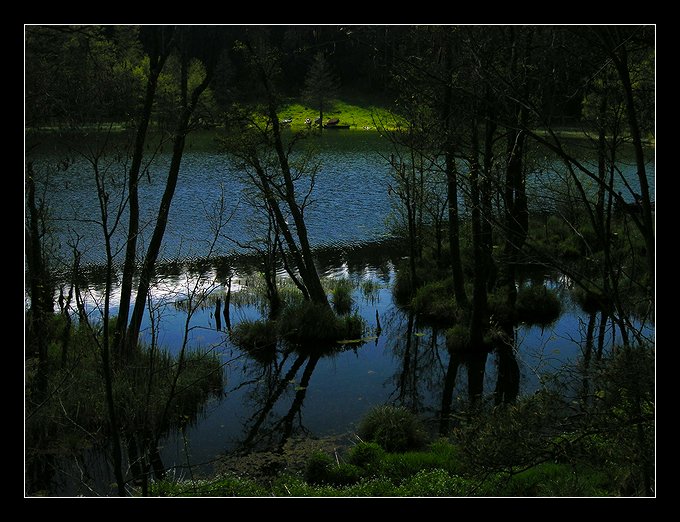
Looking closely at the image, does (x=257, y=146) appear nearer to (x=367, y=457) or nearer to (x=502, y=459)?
(x=367, y=457)

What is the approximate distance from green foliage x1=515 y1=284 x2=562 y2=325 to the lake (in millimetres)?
305

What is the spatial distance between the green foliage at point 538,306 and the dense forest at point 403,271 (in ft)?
0.18

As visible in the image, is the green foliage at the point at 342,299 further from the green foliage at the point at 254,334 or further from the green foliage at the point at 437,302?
the green foliage at the point at 254,334

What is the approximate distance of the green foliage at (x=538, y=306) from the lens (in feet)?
55.8

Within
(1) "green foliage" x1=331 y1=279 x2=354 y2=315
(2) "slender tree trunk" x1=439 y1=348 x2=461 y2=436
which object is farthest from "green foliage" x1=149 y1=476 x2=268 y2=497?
(1) "green foliage" x1=331 y1=279 x2=354 y2=315

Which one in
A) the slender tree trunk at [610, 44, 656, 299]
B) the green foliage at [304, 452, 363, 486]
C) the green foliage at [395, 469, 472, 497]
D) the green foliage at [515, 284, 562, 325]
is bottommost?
the green foliage at [304, 452, 363, 486]

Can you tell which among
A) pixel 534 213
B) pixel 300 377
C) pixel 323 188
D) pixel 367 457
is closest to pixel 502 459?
pixel 367 457

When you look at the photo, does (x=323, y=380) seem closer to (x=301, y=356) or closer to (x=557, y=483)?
(x=301, y=356)

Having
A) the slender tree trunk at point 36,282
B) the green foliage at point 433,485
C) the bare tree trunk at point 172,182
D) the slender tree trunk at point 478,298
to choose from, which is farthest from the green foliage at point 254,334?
the green foliage at point 433,485

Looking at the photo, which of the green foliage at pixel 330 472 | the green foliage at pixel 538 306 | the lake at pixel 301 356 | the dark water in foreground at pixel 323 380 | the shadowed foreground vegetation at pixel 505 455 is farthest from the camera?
the green foliage at pixel 538 306

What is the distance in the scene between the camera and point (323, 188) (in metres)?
31.6

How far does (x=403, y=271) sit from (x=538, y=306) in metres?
4.12

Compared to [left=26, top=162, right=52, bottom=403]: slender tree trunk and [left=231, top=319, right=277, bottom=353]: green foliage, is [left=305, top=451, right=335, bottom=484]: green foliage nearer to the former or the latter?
[left=26, top=162, right=52, bottom=403]: slender tree trunk

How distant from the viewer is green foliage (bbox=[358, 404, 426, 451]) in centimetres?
1060
